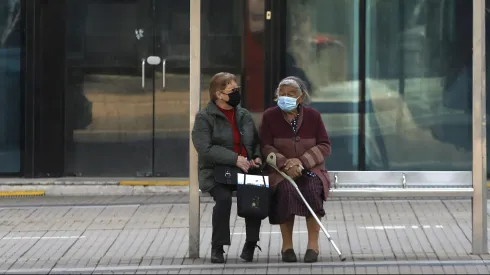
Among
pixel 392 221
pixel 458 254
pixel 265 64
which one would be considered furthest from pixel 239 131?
pixel 265 64

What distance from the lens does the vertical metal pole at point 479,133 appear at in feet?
28.7

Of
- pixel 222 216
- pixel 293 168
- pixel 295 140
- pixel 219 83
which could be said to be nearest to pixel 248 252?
pixel 222 216

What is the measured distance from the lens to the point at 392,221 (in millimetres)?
11023

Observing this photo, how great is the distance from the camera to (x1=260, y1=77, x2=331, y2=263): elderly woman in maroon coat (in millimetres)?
8531

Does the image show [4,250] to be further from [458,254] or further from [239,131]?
[458,254]

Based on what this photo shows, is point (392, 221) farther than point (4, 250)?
Yes

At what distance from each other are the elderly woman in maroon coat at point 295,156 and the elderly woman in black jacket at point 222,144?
0.50 ft

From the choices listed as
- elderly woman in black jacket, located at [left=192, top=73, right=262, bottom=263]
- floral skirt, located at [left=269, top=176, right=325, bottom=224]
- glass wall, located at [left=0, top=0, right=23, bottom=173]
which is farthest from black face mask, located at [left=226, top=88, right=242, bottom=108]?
glass wall, located at [left=0, top=0, right=23, bottom=173]

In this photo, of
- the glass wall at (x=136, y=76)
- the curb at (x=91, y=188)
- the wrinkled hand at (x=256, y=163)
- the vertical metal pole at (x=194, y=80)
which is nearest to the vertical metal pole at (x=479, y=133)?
the wrinkled hand at (x=256, y=163)

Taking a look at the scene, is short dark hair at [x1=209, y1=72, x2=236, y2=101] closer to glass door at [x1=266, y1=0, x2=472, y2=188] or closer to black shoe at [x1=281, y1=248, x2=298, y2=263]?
black shoe at [x1=281, y1=248, x2=298, y2=263]

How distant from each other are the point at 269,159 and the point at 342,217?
119 inches

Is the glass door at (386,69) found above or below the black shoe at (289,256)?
above

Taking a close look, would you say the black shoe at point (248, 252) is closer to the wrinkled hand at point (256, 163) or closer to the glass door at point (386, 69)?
the wrinkled hand at point (256, 163)

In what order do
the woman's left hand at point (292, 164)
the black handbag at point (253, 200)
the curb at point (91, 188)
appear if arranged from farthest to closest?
the curb at point (91, 188)
the woman's left hand at point (292, 164)
the black handbag at point (253, 200)
